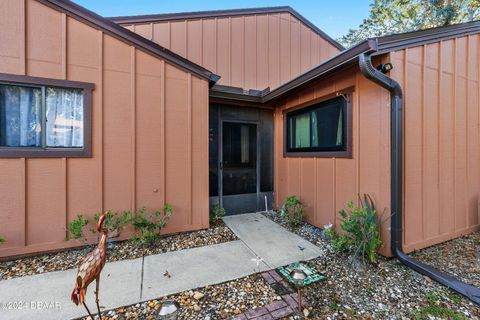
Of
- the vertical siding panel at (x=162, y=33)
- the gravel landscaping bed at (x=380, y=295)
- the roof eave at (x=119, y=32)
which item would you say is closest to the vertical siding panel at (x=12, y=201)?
the roof eave at (x=119, y=32)

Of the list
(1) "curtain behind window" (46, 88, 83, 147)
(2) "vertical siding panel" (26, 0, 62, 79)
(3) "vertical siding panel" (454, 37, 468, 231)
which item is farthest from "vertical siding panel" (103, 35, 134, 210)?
(3) "vertical siding panel" (454, 37, 468, 231)

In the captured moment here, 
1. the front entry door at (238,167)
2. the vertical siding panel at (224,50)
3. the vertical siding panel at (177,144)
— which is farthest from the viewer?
the vertical siding panel at (224,50)

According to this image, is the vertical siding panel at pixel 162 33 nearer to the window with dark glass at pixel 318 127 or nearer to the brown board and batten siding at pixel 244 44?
the brown board and batten siding at pixel 244 44

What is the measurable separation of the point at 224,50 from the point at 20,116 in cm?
421

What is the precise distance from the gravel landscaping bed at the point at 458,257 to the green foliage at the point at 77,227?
14.7 ft

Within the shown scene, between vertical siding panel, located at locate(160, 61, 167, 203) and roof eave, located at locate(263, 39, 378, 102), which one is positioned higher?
roof eave, located at locate(263, 39, 378, 102)

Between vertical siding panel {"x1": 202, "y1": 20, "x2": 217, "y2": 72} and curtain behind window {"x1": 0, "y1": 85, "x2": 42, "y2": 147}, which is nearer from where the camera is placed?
curtain behind window {"x1": 0, "y1": 85, "x2": 42, "y2": 147}

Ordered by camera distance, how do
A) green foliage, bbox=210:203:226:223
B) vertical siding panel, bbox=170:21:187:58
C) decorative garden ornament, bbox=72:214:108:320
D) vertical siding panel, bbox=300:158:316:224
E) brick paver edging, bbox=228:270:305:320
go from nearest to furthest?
1. decorative garden ornament, bbox=72:214:108:320
2. brick paver edging, bbox=228:270:305:320
3. vertical siding panel, bbox=300:158:316:224
4. green foliage, bbox=210:203:226:223
5. vertical siding panel, bbox=170:21:187:58

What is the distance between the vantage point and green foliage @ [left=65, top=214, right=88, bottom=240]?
277cm

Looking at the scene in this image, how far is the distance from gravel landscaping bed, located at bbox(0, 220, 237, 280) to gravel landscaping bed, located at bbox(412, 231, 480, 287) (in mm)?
2684

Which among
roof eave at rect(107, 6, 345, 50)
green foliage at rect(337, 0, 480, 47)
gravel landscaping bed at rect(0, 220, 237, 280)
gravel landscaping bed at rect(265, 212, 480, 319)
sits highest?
green foliage at rect(337, 0, 480, 47)

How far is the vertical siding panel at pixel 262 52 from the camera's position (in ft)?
18.6

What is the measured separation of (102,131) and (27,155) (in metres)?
0.90

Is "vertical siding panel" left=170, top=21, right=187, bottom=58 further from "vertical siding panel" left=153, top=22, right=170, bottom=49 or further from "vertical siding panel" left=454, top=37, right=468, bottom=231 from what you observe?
"vertical siding panel" left=454, top=37, right=468, bottom=231
